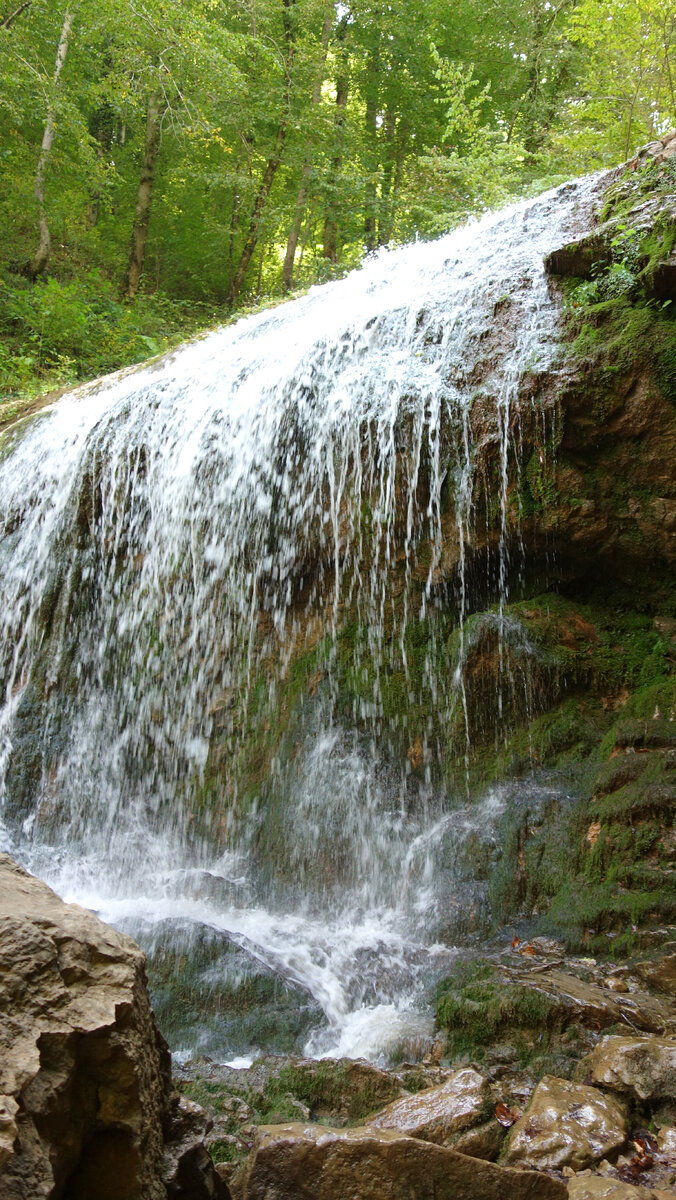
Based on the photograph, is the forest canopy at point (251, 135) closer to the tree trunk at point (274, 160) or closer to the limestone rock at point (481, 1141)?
the tree trunk at point (274, 160)

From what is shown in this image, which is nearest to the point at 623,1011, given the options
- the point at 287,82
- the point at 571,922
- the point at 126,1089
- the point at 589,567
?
Answer: the point at 571,922

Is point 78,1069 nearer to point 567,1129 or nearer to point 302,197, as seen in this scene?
point 567,1129

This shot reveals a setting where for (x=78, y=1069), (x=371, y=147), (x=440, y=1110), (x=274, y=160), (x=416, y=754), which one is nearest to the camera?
(x=78, y=1069)

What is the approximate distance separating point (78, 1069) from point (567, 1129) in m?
1.78

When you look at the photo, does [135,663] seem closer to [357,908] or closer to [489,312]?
[357,908]

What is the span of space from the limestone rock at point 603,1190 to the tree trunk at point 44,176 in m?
14.9

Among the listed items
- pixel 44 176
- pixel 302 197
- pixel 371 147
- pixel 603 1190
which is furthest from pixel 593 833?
pixel 371 147

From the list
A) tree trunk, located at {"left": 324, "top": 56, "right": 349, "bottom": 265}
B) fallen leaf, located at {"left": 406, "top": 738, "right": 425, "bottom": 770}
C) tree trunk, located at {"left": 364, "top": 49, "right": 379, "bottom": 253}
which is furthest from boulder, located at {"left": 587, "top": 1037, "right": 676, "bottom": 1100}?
tree trunk, located at {"left": 364, "top": 49, "right": 379, "bottom": 253}

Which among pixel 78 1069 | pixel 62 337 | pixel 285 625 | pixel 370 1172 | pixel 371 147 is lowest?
pixel 370 1172

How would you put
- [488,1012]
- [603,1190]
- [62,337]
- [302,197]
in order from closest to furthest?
1. [603,1190]
2. [488,1012]
3. [62,337]
4. [302,197]

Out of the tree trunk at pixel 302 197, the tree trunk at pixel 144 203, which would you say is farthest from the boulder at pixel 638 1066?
the tree trunk at pixel 144 203

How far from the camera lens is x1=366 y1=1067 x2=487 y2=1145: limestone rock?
2.66m

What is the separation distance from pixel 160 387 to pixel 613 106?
6464 millimetres

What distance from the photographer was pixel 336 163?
15266 mm
